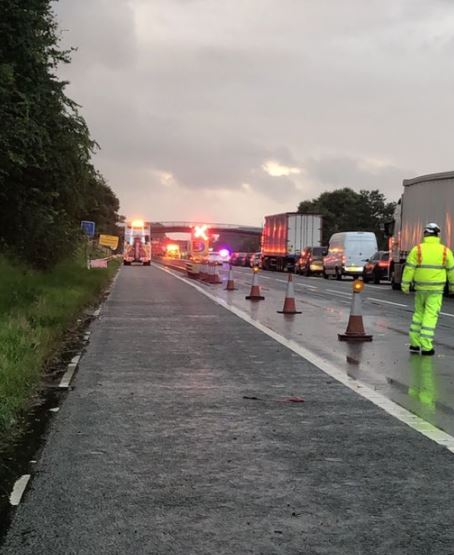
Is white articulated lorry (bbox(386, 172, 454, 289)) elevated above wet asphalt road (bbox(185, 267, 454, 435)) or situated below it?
above

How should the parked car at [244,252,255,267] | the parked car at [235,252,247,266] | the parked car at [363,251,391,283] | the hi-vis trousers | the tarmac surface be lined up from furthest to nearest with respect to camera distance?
the parked car at [235,252,247,266], the parked car at [244,252,255,267], the parked car at [363,251,391,283], the hi-vis trousers, the tarmac surface

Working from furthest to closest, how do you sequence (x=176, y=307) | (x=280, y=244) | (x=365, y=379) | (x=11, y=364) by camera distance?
1. (x=280, y=244)
2. (x=176, y=307)
3. (x=365, y=379)
4. (x=11, y=364)

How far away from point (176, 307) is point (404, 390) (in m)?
11.3

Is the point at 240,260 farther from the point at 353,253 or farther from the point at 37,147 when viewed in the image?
the point at 37,147

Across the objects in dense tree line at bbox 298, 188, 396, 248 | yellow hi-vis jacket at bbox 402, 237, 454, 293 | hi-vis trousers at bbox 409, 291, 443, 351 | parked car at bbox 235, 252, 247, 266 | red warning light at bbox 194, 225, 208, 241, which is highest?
dense tree line at bbox 298, 188, 396, 248

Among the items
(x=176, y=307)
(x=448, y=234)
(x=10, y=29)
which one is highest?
(x=10, y=29)

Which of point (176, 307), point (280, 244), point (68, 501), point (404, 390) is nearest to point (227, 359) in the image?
point (404, 390)

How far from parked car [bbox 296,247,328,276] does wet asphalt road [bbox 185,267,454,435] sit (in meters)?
23.2

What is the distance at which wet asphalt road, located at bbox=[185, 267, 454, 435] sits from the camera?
7457 millimetres

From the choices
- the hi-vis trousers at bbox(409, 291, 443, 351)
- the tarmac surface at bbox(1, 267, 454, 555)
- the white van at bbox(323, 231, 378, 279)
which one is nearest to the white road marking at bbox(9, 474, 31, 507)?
the tarmac surface at bbox(1, 267, 454, 555)

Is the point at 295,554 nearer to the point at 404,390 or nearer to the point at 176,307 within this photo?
the point at 404,390

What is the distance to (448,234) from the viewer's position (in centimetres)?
2388

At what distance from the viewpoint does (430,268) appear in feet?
33.7

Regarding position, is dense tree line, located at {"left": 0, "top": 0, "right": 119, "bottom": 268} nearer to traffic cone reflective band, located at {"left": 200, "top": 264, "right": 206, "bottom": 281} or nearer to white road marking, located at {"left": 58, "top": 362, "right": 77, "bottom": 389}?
white road marking, located at {"left": 58, "top": 362, "right": 77, "bottom": 389}
